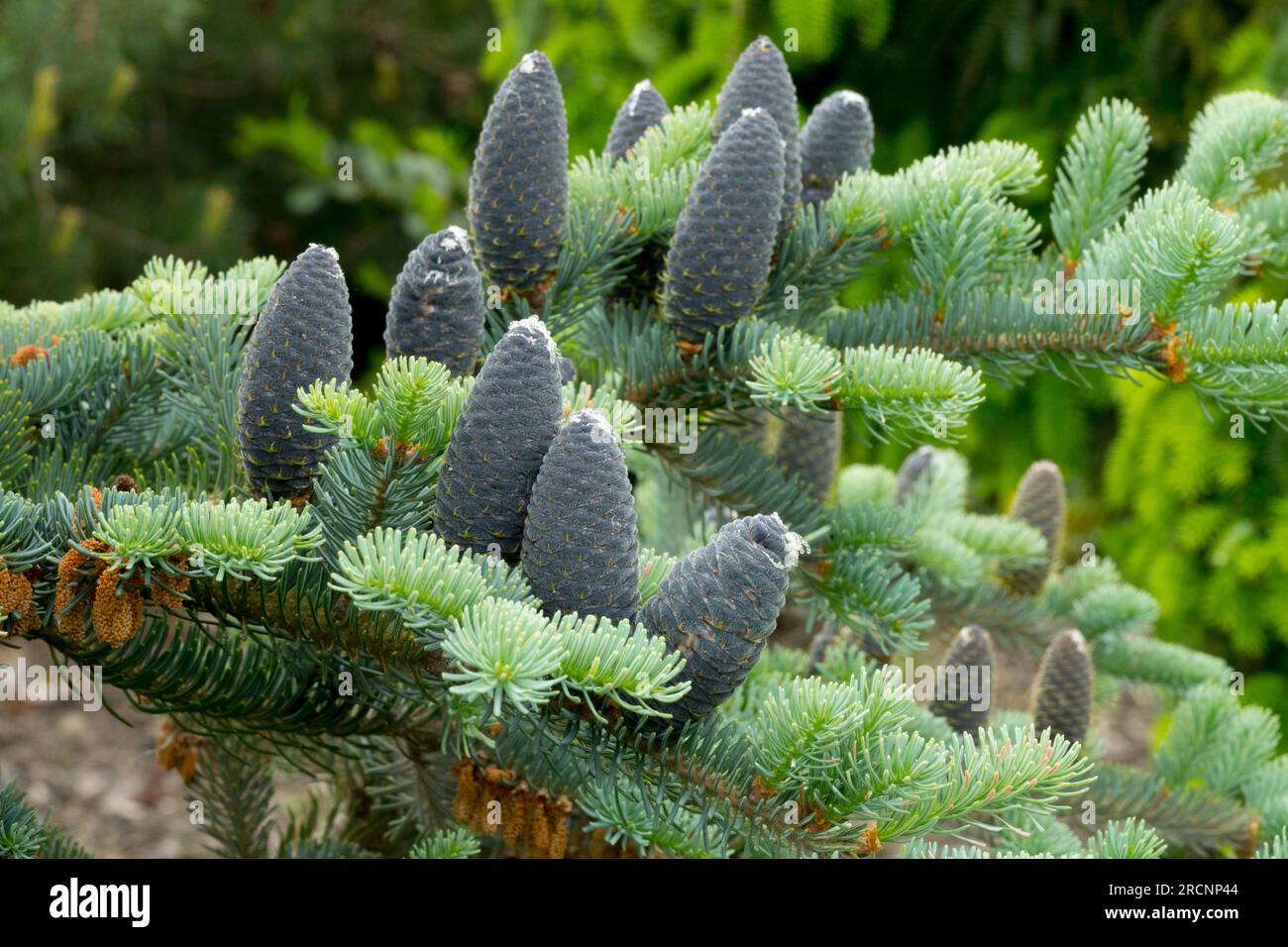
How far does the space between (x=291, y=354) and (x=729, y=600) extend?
0.30 metres

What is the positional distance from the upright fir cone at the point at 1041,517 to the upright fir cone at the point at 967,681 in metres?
0.31

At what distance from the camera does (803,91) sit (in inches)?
120

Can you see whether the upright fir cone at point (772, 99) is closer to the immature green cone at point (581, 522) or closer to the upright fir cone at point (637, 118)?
the upright fir cone at point (637, 118)

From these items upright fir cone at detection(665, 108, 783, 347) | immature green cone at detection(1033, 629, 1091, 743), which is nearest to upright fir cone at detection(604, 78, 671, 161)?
upright fir cone at detection(665, 108, 783, 347)

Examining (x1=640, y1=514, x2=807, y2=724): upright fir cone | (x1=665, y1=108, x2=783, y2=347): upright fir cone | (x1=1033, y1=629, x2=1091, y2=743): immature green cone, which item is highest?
(x1=665, y1=108, x2=783, y2=347): upright fir cone

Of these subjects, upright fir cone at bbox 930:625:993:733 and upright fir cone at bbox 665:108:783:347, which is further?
upright fir cone at bbox 930:625:993:733

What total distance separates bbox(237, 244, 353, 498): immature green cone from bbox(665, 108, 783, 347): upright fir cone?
265mm

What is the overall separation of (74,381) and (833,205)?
1.93 ft

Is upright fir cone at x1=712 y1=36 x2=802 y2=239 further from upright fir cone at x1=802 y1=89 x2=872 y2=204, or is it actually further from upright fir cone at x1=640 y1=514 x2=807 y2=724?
upright fir cone at x1=640 y1=514 x2=807 y2=724

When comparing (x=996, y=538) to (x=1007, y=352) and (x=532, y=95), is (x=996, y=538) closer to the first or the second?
(x=1007, y=352)

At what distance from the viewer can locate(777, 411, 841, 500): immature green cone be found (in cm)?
114

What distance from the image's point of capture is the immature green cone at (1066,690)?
1065 mm

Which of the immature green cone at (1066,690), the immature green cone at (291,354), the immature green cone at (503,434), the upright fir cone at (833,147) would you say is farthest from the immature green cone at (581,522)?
the immature green cone at (1066,690)
